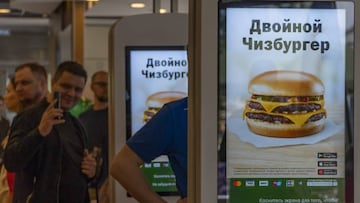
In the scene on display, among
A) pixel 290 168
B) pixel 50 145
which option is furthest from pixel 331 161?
pixel 50 145

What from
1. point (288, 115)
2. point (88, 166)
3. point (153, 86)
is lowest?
point (88, 166)

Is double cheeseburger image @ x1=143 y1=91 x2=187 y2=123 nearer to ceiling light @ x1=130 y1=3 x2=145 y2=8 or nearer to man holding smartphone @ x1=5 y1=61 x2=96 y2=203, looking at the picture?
man holding smartphone @ x1=5 y1=61 x2=96 y2=203

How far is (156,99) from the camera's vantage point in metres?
3.81

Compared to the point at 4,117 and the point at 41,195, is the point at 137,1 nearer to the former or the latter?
the point at 4,117

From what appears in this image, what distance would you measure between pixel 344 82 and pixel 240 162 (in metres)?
0.35

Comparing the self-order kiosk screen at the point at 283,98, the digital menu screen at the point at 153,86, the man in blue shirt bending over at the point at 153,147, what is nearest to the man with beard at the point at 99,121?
the digital menu screen at the point at 153,86

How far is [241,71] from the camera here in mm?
1987

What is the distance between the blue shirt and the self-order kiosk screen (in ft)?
2.04

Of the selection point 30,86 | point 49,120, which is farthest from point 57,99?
point 30,86

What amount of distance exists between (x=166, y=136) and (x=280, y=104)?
72 cm

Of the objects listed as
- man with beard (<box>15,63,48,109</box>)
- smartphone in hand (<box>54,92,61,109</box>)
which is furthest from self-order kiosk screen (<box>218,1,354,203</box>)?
man with beard (<box>15,63,48,109</box>)

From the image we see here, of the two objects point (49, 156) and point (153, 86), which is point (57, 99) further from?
point (153, 86)

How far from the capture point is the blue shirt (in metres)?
2.61

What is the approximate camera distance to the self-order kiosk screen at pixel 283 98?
1.99m
